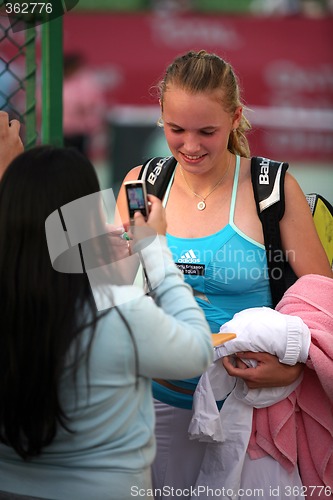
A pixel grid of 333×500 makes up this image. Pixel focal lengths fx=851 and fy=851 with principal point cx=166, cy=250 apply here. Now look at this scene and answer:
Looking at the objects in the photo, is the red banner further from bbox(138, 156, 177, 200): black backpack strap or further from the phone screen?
the phone screen

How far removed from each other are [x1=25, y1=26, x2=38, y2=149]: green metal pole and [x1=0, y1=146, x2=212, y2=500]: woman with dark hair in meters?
1.40

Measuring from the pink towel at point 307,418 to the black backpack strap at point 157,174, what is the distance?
1.90 ft

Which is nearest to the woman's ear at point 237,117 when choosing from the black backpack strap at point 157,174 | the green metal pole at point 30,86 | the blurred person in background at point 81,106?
the black backpack strap at point 157,174

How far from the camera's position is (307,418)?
8.47 ft

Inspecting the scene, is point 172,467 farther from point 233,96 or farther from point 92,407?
point 233,96

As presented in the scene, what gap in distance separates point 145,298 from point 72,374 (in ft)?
0.78

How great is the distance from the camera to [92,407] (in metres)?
1.96

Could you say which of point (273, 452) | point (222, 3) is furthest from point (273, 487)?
point (222, 3)

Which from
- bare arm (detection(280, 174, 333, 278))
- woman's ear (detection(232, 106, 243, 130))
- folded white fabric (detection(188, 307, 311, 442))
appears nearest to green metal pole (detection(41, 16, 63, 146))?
woman's ear (detection(232, 106, 243, 130))

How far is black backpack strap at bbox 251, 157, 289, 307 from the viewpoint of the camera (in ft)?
8.64

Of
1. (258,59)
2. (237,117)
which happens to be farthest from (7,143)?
(258,59)

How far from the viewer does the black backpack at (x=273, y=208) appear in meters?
2.64

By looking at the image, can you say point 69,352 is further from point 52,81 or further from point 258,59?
point 258,59

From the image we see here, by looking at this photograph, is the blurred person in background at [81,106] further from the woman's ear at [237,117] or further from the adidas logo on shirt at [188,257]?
the adidas logo on shirt at [188,257]
